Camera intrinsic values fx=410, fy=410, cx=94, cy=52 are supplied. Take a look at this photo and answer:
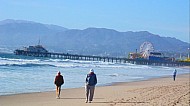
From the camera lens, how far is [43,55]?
94.9 metres

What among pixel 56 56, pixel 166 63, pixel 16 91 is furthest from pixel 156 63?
pixel 16 91

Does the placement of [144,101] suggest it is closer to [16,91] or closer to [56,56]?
A: [16,91]

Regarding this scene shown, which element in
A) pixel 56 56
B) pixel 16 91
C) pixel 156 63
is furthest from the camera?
pixel 56 56

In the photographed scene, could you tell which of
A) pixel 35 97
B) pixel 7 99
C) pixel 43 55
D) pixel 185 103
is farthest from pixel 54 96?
pixel 43 55

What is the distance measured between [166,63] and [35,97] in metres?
83.4

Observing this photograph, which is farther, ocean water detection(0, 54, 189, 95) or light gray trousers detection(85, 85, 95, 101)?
ocean water detection(0, 54, 189, 95)

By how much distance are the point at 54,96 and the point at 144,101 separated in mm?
3590

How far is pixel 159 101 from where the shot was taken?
12961 millimetres

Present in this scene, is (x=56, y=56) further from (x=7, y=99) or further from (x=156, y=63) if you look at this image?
(x=7, y=99)

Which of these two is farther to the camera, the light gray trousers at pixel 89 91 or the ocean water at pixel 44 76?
the ocean water at pixel 44 76

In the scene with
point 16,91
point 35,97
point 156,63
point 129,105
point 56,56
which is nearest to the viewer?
point 129,105

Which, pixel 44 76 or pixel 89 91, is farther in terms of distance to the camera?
pixel 44 76

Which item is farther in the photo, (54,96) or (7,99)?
(54,96)

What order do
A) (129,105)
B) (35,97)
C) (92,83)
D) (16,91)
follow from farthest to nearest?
1. (16,91)
2. (35,97)
3. (92,83)
4. (129,105)
